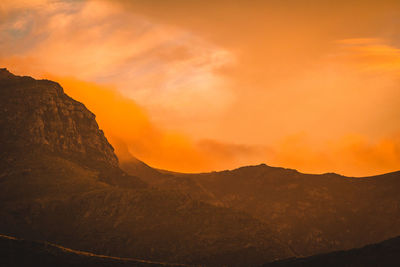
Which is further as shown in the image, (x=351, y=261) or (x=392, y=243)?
(x=392, y=243)

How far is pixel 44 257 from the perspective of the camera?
521 feet

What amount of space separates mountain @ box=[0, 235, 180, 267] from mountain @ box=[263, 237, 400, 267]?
44279 mm

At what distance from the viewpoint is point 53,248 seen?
170125 mm

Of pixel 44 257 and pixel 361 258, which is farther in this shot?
pixel 44 257

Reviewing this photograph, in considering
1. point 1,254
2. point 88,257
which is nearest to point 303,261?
point 88,257

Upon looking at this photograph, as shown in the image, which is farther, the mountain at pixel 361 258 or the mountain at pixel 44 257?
the mountain at pixel 44 257

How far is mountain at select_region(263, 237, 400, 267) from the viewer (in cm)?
15050

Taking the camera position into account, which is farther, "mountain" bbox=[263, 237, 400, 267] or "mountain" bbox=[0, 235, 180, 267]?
"mountain" bbox=[0, 235, 180, 267]

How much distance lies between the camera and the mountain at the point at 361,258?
15050 cm

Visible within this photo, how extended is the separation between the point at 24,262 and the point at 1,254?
A: 7.59m

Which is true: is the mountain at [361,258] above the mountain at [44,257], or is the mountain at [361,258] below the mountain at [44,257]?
above

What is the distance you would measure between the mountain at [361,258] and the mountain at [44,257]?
44279 millimetres

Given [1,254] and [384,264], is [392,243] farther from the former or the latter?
[1,254]

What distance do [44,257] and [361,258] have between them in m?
93.4
